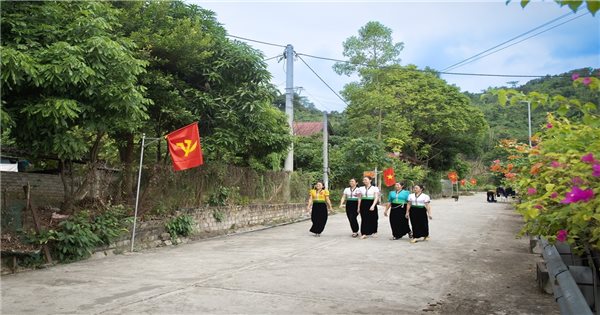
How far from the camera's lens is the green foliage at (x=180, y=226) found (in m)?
11.6

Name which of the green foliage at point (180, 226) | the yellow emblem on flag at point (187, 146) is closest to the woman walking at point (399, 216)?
the green foliage at point (180, 226)

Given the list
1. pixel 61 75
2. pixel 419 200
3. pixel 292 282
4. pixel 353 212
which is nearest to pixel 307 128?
pixel 353 212

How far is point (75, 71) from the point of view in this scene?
748cm

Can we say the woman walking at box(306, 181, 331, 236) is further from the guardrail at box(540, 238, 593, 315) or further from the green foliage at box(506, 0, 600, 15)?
the green foliage at box(506, 0, 600, 15)

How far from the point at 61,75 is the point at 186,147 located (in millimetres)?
3629

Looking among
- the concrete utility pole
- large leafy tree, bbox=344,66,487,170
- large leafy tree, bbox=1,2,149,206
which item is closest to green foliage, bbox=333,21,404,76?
large leafy tree, bbox=344,66,487,170

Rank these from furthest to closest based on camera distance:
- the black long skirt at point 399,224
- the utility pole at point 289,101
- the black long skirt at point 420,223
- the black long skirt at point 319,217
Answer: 1. the utility pole at point 289,101
2. the black long skirt at point 319,217
3. the black long skirt at point 399,224
4. the black long skirt at point 420,223

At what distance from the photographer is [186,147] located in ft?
35.0

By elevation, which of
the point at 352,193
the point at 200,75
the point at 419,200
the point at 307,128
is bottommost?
the point at 419,200

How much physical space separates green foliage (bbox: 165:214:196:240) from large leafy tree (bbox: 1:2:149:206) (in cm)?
356

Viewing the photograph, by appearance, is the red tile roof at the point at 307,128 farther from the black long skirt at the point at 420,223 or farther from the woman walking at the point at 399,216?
the black long skirt at the point at 420,223

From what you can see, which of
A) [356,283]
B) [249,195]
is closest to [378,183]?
[249,195]

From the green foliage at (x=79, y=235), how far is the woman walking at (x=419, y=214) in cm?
701

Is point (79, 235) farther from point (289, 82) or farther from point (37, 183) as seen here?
point (289, 82)
